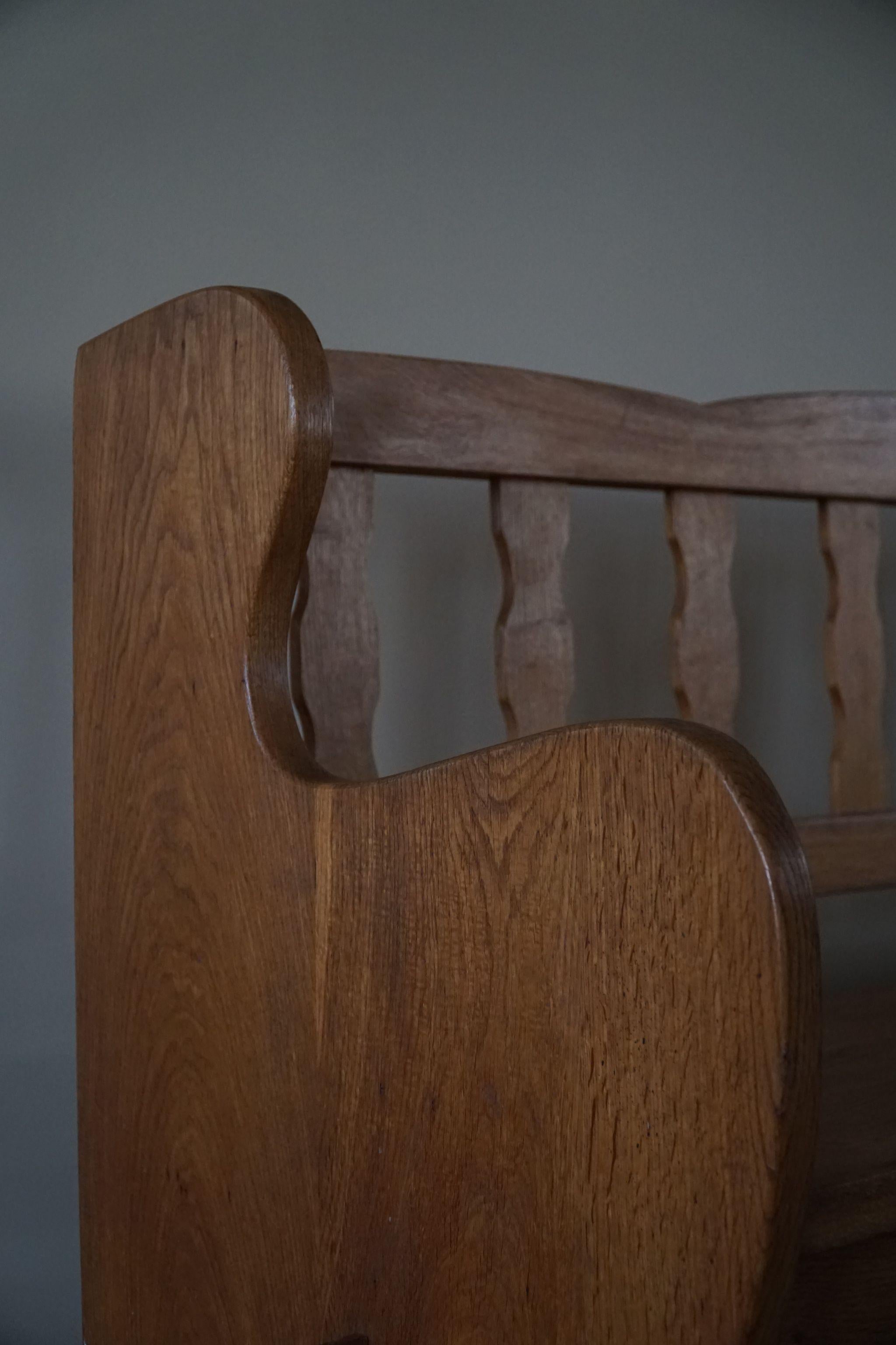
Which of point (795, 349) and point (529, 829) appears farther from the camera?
point (795, 349)

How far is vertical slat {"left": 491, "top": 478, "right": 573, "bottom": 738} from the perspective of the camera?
0.85 m

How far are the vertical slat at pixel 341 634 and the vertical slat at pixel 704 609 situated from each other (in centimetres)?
27

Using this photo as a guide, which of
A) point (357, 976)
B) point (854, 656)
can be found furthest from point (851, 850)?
point (357, 976)

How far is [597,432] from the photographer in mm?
861

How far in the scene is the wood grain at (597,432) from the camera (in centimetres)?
77

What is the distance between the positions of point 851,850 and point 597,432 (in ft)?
1.28

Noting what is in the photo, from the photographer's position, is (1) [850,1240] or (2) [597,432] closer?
(1) [850,1240]

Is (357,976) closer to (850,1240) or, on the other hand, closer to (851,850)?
(850,1240)

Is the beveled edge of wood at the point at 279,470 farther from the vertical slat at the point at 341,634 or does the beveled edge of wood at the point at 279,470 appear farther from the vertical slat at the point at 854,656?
the vertical slat at the point at 854,656

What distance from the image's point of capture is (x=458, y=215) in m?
1.10

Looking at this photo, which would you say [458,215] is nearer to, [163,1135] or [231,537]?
[231,537]

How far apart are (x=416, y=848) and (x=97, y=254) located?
73 centimetres

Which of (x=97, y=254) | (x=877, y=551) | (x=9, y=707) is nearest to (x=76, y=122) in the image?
(x=97, y=254)

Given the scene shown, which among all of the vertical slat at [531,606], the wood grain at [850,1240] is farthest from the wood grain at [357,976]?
the vertical slat at [531,606]
